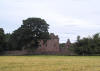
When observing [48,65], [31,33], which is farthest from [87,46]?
[48,65]

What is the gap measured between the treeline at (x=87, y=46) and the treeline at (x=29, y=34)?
10226 mm

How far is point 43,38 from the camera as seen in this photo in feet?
245

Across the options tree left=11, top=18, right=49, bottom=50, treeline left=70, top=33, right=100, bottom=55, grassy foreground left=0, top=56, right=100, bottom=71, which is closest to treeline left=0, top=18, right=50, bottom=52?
tree left=11, top=18, right=49, bottom=50

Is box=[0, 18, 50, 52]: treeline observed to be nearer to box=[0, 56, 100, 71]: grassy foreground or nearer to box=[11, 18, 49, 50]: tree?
box=[11, 18, 49, 50]: tree

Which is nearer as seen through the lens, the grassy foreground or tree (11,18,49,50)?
the grassy foreground

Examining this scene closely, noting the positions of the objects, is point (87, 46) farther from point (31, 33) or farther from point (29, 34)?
point (29, 34)

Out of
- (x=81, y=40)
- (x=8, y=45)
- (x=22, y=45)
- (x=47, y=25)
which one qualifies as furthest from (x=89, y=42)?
(x=8, y=45)

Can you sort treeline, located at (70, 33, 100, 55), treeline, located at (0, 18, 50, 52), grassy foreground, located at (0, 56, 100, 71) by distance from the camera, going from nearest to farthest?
grassy foreground, located at (0, 56, 100, 71), treeline, located at (70, 33, 100, 55), treeline, located at (0, 18, 50, 52)

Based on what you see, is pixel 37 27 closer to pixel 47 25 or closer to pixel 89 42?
pixel 47 25

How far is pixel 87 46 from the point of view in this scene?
73.3 metres

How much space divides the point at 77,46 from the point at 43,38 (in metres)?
11.1

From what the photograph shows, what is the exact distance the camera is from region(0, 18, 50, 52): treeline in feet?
242

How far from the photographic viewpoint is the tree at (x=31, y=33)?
7369 cm

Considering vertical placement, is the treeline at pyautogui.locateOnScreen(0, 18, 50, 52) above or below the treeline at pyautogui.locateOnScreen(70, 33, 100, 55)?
above
